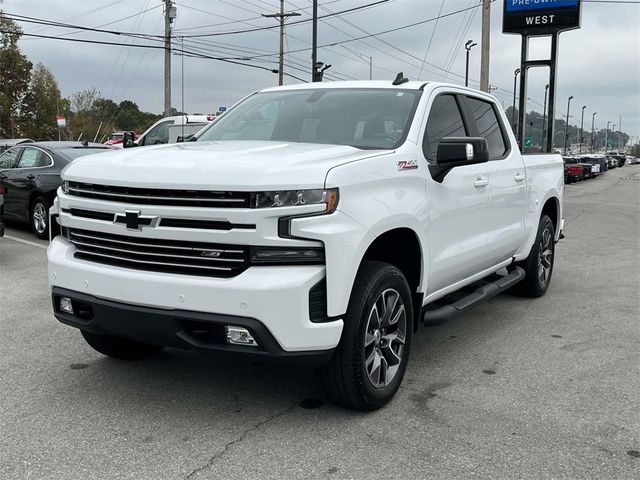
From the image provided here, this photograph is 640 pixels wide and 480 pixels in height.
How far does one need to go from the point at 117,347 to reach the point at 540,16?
18357mm

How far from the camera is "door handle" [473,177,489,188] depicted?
4.89 m

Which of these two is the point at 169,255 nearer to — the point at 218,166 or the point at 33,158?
the point at 218,166

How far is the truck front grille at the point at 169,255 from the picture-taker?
329 cm

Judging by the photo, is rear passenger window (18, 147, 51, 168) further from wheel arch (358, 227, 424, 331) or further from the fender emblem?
the fender emblem

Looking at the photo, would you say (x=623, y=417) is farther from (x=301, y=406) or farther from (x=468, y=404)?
(x=301, y=406)

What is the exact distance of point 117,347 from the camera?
4.55 m

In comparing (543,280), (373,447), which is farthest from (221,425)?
(543,280)

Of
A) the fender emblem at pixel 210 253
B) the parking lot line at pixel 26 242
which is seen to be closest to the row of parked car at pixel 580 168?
the parking lot line at pixel 26 242

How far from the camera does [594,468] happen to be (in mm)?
3225

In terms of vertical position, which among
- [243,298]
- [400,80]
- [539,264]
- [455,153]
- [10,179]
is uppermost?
[400,80]

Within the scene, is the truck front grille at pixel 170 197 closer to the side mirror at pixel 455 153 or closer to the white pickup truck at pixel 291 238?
the white pickup truck at pixel 291 238

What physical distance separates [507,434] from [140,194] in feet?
7.63

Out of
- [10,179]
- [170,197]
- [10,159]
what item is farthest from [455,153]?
[10,159]

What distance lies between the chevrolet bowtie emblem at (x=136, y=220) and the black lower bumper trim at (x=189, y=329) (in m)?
0.41
